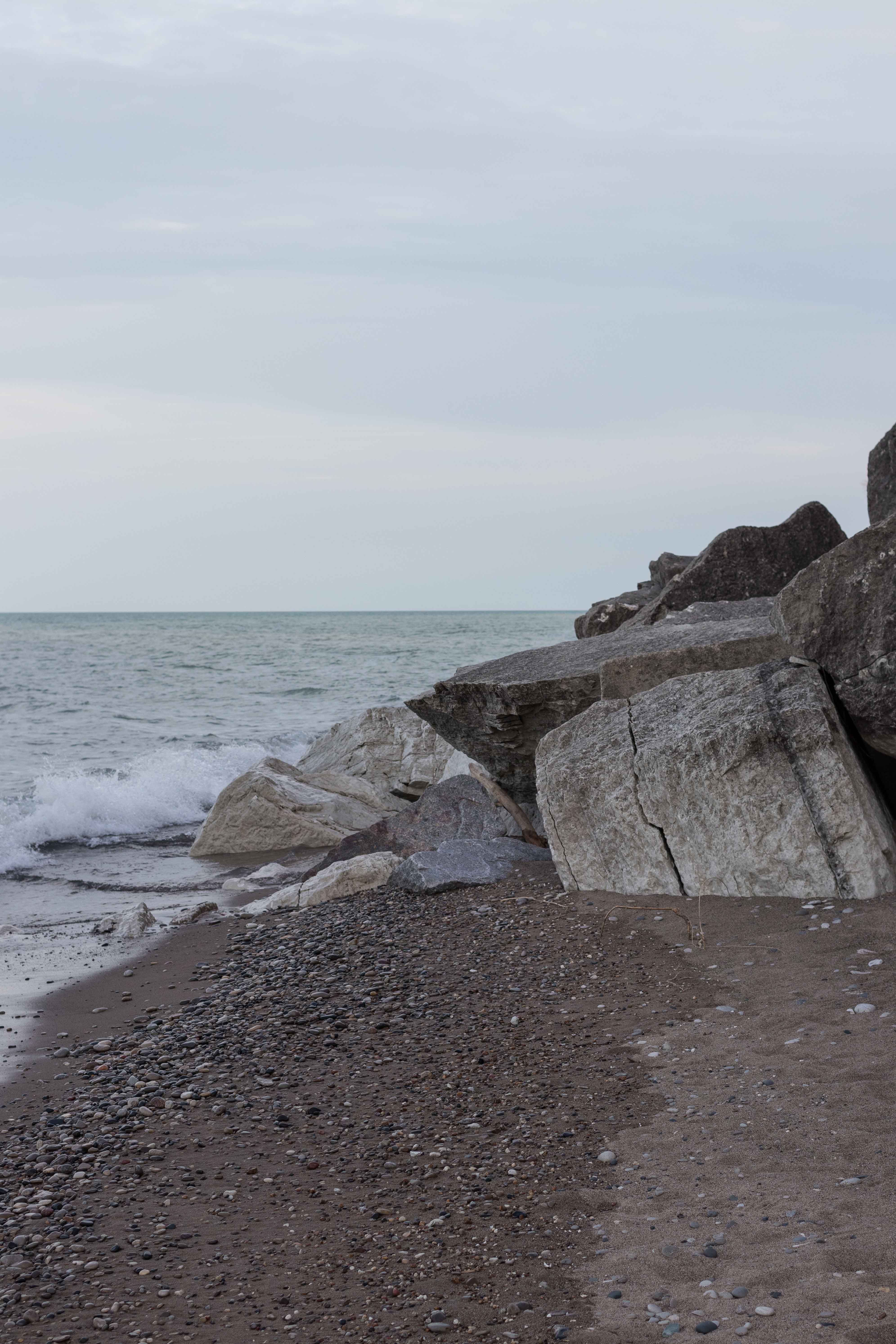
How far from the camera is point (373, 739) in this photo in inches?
613

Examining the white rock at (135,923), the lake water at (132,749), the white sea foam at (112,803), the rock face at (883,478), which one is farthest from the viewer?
the white sea foam at (112,803)

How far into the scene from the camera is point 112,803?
Result: 48.7 feet

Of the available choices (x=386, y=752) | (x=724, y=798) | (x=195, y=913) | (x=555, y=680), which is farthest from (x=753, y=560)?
(x=386, y=752)

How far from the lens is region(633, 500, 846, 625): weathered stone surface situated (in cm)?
993

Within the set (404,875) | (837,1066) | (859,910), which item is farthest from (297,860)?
(837,1066)

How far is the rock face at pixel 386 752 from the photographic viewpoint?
47.6 feet

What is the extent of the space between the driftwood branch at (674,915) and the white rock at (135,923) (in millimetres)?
4112

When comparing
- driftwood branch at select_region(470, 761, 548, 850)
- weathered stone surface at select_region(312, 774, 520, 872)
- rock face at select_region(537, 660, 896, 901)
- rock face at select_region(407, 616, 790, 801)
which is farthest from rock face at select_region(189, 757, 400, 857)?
rock face at select_region(537, 660, 896, 901)

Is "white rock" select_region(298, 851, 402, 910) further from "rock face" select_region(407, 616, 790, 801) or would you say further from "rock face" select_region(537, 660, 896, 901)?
"rock face" select_region(537, 660, 896, 901)

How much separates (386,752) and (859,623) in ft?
32.9

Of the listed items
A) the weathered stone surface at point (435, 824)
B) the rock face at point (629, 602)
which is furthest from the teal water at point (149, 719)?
the rock face at point (629, 602)

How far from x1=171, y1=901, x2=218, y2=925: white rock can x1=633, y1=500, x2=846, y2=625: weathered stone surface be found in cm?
473

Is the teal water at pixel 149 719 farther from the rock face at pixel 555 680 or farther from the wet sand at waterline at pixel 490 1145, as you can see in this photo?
the wet sand at waterline at pixel 490 1145

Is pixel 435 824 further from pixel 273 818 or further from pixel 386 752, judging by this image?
pixel 386 752
